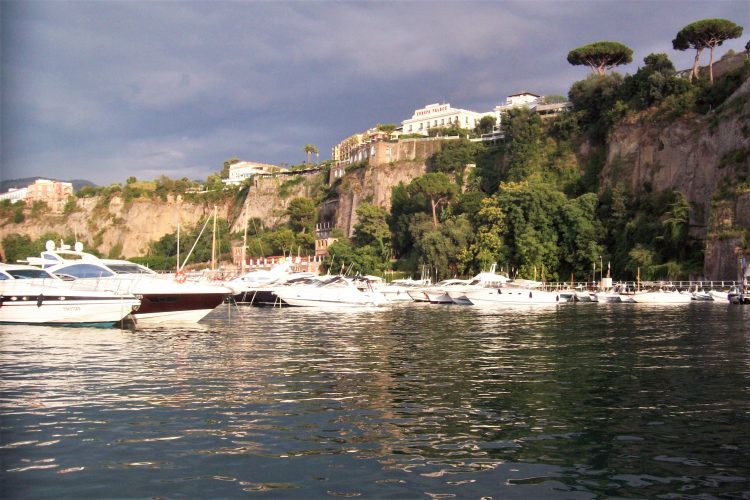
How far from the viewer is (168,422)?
1243 cm

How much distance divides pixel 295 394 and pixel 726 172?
7098cm

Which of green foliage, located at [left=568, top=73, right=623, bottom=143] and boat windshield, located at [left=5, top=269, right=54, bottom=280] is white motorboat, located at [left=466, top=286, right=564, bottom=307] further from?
green foliage, located at [left=568, top=73, right=623, bottom=143]

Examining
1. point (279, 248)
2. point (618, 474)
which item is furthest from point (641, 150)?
point (618, 474)

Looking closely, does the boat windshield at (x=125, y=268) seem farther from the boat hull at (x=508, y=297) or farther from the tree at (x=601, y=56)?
the tree at (x=601, y=56)

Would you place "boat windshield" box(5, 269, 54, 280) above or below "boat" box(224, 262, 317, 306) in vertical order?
above

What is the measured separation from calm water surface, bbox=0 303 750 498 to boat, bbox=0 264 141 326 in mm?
5621

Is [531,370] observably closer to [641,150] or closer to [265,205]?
[641,150]

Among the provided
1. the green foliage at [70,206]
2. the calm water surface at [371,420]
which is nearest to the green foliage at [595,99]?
the calm water surface at [371,420]

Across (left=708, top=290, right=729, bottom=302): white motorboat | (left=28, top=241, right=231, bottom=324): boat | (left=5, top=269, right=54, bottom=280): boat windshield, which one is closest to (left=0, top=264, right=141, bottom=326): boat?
(left=28, top=241, right=231, bottom=324): boat

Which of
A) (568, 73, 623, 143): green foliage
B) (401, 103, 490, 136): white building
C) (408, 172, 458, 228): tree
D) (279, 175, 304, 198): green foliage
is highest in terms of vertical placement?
(401, 103, 490, 136): white building

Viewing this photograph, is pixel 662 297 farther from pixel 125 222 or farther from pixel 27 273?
pixel 125 222

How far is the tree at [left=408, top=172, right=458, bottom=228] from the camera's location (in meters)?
108

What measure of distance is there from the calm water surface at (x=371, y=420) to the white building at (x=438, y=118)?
132386 mm

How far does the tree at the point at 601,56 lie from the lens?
336ft
